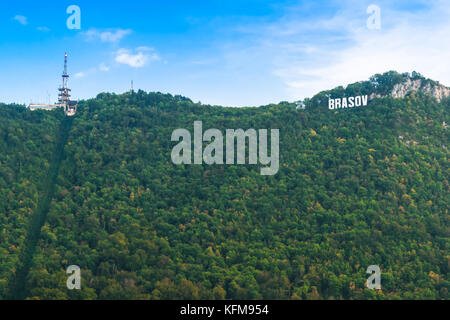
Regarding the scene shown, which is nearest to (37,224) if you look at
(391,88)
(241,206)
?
(241,206)

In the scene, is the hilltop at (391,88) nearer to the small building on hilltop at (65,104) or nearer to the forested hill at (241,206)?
the forested hill at (241,206)

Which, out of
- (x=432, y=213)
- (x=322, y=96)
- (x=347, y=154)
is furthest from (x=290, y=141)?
(x=432, y=213)

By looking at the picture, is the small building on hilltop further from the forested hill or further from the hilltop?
the hilltop

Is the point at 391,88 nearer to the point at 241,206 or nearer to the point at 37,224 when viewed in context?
the point at 241,206

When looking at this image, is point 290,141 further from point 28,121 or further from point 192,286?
point 28,121

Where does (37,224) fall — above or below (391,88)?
below

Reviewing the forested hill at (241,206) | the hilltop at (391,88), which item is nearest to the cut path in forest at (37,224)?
the forested hill at (241,206)
